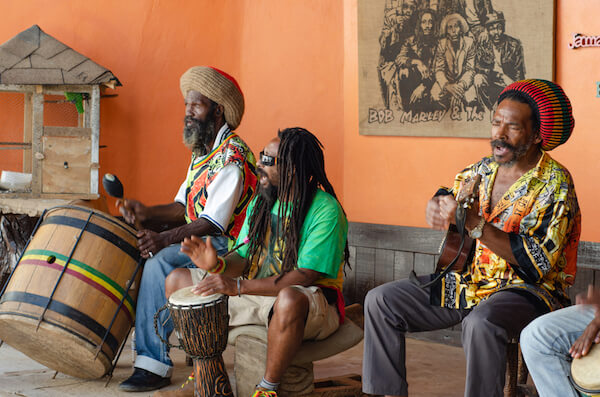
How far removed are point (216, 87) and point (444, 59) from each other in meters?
1.55

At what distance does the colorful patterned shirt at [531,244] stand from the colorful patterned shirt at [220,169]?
4.70 feet

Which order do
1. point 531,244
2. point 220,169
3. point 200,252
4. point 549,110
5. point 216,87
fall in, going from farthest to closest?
point 216,87
point 220,169
point 200,252
point 549,110
point 531,244

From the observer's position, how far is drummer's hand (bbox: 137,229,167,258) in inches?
172

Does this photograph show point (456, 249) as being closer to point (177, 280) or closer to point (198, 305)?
point (198, 305)

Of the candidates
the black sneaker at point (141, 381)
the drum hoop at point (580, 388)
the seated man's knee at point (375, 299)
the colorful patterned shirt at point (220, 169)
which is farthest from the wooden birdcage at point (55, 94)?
the drum hoop at point (580, 388)

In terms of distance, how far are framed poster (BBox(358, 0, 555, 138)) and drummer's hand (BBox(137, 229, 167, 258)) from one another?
192 cm

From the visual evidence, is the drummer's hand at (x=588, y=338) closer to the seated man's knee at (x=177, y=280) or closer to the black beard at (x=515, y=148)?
the black beard at (x=515, y=148)

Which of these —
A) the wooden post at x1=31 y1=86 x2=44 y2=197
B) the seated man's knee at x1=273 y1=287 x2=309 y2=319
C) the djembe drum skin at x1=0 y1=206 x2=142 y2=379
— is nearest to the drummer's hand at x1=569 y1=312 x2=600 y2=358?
the seated man's knee at x1=273 y1=287 x2=309 y2=319

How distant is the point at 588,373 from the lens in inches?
110

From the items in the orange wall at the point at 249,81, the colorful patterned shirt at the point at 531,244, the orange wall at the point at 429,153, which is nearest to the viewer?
the colorful patterned shirt at the point at 531,244

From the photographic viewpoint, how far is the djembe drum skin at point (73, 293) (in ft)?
13.5

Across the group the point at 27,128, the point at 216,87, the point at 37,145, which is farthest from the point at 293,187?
the point at 27,128

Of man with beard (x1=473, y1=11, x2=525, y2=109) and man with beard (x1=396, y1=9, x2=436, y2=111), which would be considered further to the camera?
man with beard (x1=396, y1=9, x2=436, y2=111)

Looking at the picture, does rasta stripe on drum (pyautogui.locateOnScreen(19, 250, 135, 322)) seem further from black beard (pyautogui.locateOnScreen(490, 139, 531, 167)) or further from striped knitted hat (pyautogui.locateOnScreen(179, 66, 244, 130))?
black beard (pyautogui.locateOnScreen(490, 139, 531, 167))
